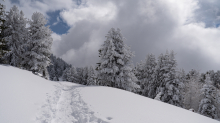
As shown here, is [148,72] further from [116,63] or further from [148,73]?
[116,63]

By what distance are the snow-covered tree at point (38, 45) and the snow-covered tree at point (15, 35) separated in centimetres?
130

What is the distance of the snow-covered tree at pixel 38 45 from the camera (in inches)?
717

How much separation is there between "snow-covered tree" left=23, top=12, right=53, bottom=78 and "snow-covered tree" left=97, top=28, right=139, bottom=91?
1000cm

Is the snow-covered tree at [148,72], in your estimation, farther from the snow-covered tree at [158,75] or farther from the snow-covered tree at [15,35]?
the snow-covered tree at [15,35]

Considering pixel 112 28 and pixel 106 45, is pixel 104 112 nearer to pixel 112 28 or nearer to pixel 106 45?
pixel 106 45

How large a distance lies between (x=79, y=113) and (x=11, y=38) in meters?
Result: 20.4

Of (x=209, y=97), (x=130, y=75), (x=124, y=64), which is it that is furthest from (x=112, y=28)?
(x=209, y=97)

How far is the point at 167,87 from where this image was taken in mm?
19344

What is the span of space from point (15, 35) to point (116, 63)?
17.8m

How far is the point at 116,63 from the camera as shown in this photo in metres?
17.2

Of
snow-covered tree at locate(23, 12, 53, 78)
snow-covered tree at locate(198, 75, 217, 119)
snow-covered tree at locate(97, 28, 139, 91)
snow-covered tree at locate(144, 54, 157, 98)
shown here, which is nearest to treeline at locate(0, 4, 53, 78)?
snow-covered tree at locate(23, 12, 53, 78)

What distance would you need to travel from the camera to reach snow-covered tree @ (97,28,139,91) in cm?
1639

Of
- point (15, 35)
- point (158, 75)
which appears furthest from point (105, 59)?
point (15, 35)

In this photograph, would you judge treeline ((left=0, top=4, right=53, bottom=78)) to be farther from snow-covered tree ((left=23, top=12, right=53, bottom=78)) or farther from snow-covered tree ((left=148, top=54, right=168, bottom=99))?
snow-covered tree ((left=148, top=54, right=168, bottom=99))
